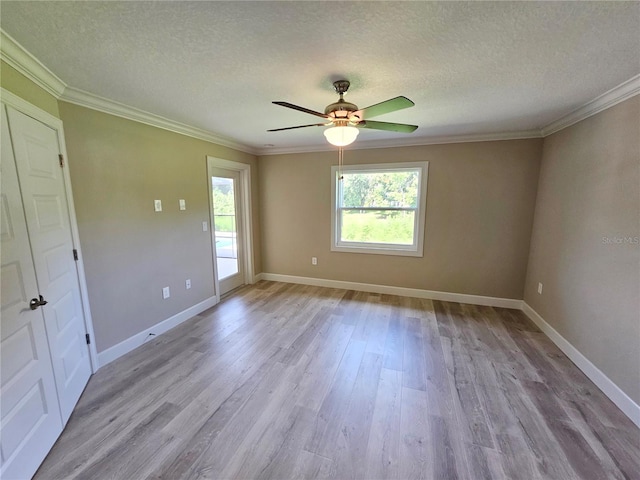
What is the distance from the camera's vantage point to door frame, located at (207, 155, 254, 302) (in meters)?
3.63

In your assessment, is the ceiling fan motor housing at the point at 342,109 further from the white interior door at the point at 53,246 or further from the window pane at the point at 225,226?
the window pane at the point at 225,226

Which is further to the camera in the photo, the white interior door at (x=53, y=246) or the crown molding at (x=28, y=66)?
the white interior door at (x=53, y=246)

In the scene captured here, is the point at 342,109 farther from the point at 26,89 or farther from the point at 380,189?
the point at 380,189

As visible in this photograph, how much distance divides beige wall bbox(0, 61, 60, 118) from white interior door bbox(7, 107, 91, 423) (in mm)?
129

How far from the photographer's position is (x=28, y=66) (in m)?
1.55

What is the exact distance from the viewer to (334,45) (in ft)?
4.67

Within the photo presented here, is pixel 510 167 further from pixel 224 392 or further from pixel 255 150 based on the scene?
pixel 224 392

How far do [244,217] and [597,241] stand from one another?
4.28 m

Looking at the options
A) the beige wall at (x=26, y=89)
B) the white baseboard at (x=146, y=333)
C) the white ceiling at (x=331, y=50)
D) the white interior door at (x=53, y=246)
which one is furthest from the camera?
the white baseboard at (x=146, y=333)

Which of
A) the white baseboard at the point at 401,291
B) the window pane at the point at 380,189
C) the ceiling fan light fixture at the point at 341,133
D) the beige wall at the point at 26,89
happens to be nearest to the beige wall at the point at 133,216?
the beige wall at the point at 26,89

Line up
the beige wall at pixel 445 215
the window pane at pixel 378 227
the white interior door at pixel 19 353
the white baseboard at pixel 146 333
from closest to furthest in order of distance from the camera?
the white interior door at pixel 19 353
the white baseboard at pixel 146 333
the beige wall at pixel 445 215
the window pane at pixel 378 227

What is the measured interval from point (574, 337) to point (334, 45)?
3.24 m

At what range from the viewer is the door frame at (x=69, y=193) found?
151cm

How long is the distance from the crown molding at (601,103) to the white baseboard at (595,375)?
84.5 inches
